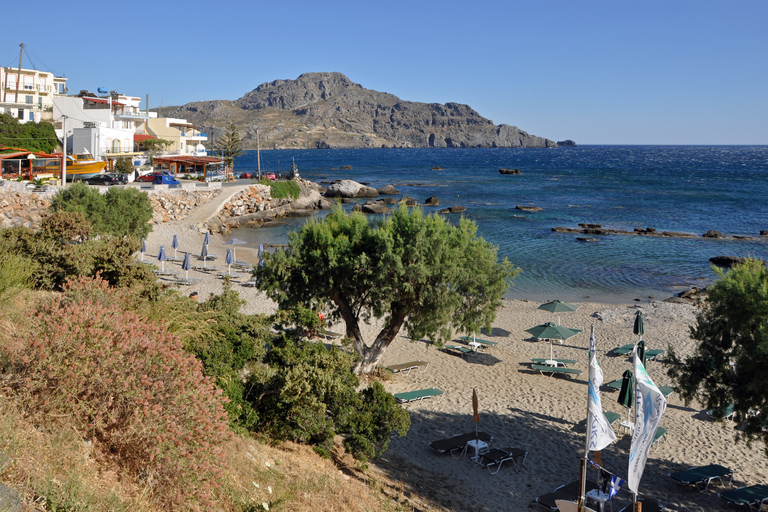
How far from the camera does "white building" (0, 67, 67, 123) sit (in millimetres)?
55653

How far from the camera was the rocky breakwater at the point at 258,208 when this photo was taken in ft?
149

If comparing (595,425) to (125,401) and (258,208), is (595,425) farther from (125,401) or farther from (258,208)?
(258,208)

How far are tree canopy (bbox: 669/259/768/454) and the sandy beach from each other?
1.97m

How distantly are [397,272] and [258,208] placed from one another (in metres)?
39.4

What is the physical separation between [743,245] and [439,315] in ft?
125

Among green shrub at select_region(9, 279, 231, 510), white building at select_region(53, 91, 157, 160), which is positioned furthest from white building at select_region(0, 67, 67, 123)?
green shrub at select_region(9, 279, 231, 510)

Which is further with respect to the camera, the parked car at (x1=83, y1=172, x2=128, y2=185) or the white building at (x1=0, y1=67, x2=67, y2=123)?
the white building at (x1=0, y1=67, x2=67, y2=123)

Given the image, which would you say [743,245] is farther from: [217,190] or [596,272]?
[217,190]

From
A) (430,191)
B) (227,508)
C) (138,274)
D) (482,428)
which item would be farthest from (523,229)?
(227,508)

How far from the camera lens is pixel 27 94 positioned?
59.4 meters

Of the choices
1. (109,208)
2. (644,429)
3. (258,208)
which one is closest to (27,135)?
(258,208)

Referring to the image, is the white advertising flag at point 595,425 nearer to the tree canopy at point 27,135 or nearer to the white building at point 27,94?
the tree canopy at point 27,135

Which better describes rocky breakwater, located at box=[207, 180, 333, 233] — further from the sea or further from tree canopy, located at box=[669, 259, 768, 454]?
tree canopy, located at box=[669, 259, 768, 454]

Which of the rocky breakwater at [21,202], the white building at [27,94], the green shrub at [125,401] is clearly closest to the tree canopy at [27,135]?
the white building at [27,94]
